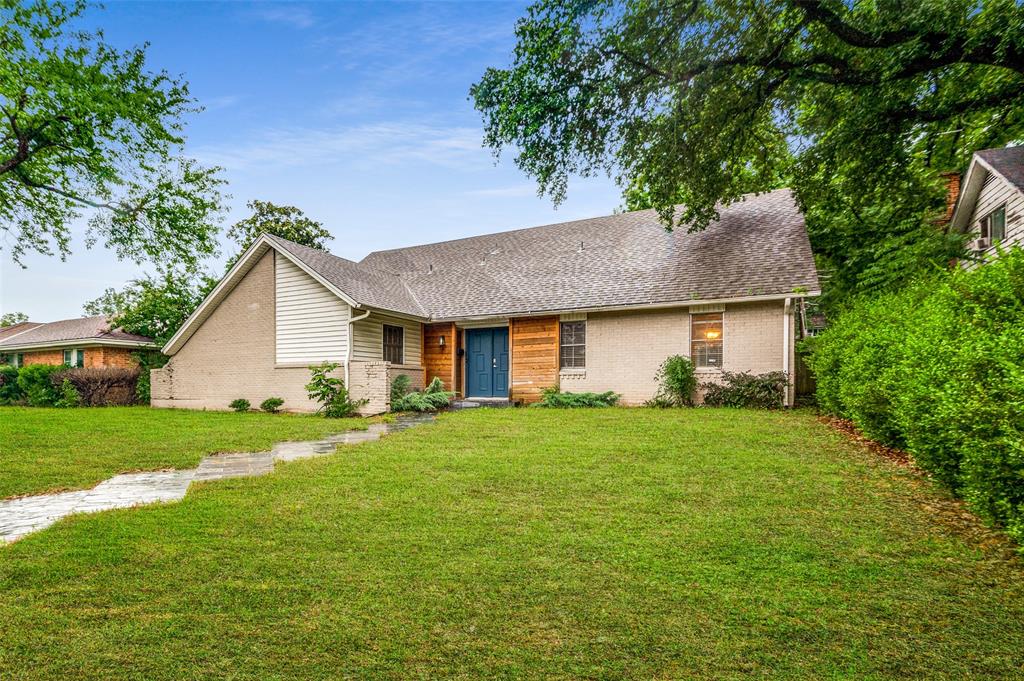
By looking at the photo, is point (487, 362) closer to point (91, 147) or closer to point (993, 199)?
point (91, 147)

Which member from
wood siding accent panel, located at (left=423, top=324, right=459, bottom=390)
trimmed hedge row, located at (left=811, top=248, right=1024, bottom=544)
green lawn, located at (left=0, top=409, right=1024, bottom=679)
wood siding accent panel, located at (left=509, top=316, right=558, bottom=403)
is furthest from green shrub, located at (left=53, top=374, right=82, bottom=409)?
trimmed hedge row, located at (left=811, top=248, right=1024, bottom=544)

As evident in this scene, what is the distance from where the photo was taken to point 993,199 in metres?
13.2

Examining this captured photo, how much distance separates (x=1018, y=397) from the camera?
3076 mm

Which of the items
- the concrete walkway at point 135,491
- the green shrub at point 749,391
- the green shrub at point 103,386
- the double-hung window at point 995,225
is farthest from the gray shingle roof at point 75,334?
the double-hung window at point 995,225

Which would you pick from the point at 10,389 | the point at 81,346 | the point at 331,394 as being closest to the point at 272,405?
the point at 331,394

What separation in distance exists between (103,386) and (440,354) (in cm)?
1366

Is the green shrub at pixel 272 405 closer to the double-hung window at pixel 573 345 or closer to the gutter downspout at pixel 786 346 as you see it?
the double-hung window at pixel 573 345

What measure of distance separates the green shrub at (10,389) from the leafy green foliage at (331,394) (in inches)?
728

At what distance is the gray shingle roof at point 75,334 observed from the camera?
79.6 feet

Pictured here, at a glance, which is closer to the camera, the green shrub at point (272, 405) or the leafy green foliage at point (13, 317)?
the green shrub at point (272, 405)

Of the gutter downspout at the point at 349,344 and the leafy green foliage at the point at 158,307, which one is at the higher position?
the leafy green foliage at the point at 158,307

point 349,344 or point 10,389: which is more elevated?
point 349,344

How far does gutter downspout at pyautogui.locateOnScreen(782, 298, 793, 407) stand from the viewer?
40.8 feet

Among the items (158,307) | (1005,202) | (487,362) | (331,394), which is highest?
(1005,202)
